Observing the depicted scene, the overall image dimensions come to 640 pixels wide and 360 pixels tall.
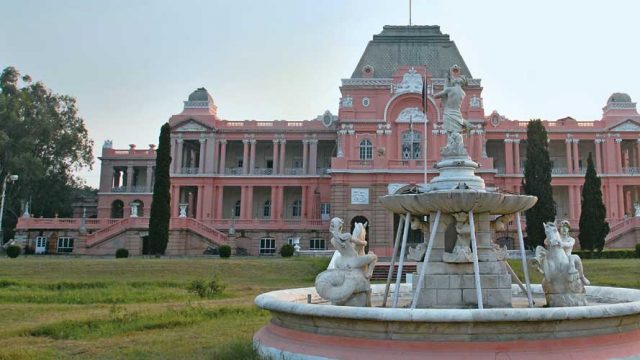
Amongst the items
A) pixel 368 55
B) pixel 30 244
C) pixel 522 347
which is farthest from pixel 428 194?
pixel 30 244

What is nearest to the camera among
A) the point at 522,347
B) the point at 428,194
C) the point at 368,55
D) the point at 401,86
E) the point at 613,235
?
the point at 522,347

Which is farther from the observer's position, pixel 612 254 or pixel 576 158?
pixel 576 158

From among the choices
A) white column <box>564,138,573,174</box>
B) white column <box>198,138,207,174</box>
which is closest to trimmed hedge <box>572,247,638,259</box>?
white column <box>564,138,573,174</box>

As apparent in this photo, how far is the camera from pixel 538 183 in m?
36.6

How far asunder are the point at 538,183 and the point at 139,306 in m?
28.9

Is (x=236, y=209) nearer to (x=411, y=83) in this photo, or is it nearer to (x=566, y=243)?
(x=411, y=83)

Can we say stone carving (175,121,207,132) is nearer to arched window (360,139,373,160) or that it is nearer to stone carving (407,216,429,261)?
arched window (360,139,373,160)

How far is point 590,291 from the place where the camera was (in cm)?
1136

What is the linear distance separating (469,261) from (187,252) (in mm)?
35560

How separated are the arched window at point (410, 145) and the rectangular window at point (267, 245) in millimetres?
12955

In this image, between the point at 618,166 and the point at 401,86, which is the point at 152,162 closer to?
the point at 401,86

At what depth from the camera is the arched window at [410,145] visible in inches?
1757

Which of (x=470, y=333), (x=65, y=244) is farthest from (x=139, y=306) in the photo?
(x=65, y=244)

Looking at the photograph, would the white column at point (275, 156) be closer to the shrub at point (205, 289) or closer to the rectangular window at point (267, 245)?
the rectangular window at point (267, 245)
